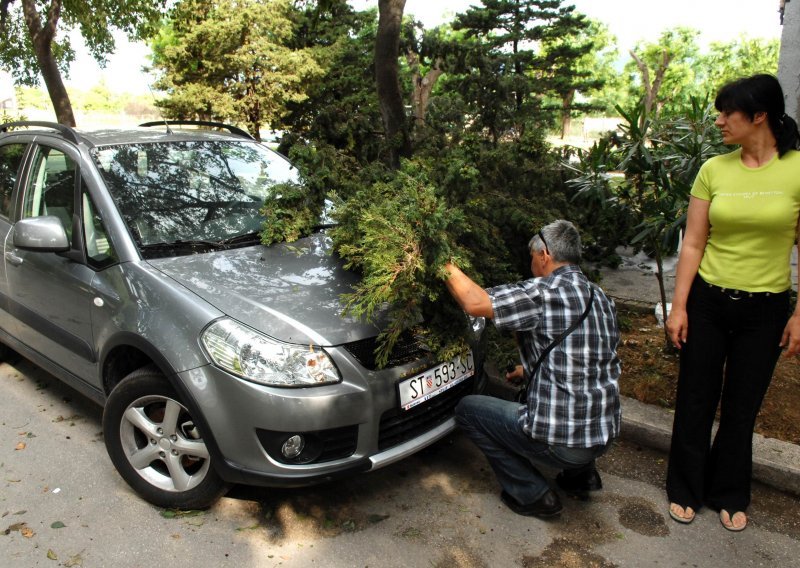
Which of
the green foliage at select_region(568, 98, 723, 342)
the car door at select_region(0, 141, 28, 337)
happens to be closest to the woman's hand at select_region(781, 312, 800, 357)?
the green foliage at select_region(568, 98, 723, 342)

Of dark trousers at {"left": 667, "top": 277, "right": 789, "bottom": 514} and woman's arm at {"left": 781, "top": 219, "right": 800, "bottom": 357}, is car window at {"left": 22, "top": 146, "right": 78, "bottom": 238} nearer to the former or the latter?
dark trousers at {"left": 667, "top": 277, "right": 789, "bottom": 514}

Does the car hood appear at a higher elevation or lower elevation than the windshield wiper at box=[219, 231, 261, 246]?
lower

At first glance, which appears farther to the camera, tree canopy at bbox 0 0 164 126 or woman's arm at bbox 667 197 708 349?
tree canopy at bbox 0 0 164 126

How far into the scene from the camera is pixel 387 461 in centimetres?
282

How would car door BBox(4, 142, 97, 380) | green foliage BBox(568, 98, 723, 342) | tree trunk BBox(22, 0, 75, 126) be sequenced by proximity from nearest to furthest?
car door BBox(4, 142, 97, 380) → green foliage BBox(568, 98, 723, 342) → tree trunk BBox(22, 0, 75, 126)

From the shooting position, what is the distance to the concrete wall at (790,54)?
481cm

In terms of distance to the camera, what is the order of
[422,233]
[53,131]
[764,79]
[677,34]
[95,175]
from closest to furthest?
[764,79]
[422,233]
[95,175]
[53,131]
[677,34]

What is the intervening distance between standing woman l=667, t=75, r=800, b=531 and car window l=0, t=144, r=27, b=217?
12.7ft

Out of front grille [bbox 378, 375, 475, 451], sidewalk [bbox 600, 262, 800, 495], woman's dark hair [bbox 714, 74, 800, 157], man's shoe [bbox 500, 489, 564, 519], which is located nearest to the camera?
woman's dark hair [bbox 714, 74, 800, 157]

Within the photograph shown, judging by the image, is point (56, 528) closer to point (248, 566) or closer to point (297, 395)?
point (248, 566)

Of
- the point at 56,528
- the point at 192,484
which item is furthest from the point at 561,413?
the point at 56,528

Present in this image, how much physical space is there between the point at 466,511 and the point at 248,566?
102 cm

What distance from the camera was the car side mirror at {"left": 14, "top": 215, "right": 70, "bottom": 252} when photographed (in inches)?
126

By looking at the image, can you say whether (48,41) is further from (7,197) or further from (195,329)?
(195,329)
